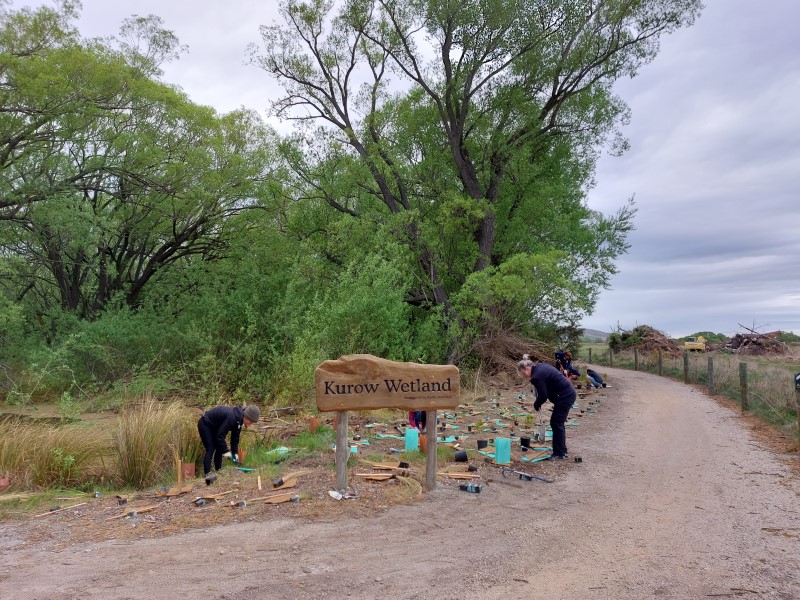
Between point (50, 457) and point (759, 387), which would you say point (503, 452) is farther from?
point (759, 387)

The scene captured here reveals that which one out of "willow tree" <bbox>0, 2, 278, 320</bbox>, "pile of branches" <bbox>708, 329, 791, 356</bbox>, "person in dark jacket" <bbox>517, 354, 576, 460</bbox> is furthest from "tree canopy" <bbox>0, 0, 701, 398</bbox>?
"pile of branches" <bbox>708, 329, 791, 356</bbox>

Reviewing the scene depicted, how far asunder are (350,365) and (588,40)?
18.5 meters

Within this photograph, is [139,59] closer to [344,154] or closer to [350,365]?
[344,154]

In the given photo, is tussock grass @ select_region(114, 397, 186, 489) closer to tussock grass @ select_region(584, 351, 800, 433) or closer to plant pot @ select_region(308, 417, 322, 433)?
plant pot @ select_region(308, 417, 322, 433)

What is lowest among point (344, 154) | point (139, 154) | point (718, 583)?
point (718, 583)

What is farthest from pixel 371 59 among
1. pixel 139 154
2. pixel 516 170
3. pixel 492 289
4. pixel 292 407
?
pixel 292 407

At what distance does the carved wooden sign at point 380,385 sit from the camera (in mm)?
6477

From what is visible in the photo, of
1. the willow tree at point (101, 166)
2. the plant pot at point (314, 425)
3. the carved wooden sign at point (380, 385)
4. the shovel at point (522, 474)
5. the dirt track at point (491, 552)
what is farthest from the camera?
the willow tree at point (101, 166)

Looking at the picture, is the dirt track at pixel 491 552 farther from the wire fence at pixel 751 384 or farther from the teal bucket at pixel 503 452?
the wire fence at pixel 751 384

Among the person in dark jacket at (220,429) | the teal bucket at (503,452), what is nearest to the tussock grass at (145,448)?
the person in dark jacket at (220,429)

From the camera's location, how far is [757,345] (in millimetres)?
36969

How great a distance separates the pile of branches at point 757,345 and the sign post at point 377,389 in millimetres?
35813

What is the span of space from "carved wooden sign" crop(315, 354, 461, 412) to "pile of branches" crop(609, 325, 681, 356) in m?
31.2

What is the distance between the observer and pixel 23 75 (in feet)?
47.0
